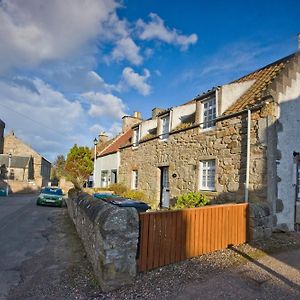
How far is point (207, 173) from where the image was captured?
11672 mm

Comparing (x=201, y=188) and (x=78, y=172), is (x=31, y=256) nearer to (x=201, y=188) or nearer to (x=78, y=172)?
(x=201, y=188)

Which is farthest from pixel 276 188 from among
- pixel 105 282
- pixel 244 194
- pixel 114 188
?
pixel 114 188

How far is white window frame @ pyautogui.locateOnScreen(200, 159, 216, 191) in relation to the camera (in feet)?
36.9

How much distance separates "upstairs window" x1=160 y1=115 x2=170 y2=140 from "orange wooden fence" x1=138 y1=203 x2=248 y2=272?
803 cm

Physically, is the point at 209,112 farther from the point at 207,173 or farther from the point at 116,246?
the point at 116,246

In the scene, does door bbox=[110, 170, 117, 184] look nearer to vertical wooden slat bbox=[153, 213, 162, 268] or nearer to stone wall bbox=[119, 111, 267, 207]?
stone wall bbox=[119, 111, 267, 207]

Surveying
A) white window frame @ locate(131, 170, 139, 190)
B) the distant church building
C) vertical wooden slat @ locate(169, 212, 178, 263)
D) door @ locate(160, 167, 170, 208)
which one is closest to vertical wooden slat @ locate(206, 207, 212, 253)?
vertical wooden slat @ locate(169, 212, 178, 263)

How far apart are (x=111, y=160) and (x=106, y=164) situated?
1464 mm

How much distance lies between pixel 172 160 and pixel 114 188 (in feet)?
22.1

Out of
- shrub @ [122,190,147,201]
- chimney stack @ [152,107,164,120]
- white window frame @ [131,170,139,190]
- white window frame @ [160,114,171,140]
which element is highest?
chimney stack @ [152,107,164,120]

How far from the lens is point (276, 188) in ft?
29.1

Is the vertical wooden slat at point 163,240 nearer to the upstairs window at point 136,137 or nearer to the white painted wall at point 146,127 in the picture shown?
the white painted wall at point 146,127

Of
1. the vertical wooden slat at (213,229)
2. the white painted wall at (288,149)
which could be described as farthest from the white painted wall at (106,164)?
the vertical wooden slat at (213,229)

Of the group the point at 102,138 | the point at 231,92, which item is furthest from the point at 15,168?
the point at 231,92
